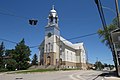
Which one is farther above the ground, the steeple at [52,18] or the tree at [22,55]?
the steeple at [52,18]

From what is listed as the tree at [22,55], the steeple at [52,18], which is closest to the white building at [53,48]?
the steeple at [52,18]

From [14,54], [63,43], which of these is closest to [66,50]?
[63,43]

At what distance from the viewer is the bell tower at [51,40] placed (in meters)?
62.7

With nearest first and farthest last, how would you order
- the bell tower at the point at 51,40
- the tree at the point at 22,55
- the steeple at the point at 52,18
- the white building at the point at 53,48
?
the tree at the point at 22,55 → the bell tower at the point at 51,40 → the white building at the point at 53,48 → the steeple at the point at 52,18

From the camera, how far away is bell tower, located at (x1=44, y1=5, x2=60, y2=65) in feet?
206

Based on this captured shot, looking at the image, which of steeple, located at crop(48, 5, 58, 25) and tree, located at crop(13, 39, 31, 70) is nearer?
tree, located at crop(13, 39, 31, 70)

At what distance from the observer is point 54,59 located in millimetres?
61594

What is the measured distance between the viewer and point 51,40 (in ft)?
212

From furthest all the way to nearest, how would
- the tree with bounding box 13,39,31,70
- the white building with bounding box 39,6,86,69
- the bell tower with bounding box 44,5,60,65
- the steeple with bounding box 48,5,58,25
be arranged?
1. the steeple with bounding box 48,5,58,25
2. the white building with bounding box 39,6,86,69
3. the bell tower with bounding box 44,5,60,65
4. the tree with bounding box 13,39,31,70

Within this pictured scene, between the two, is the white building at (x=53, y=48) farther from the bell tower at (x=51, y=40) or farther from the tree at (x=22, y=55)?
the tree at (x=22, y=55)

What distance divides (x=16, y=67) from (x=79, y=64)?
30049 mm

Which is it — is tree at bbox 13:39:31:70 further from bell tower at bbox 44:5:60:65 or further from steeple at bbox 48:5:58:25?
steeple at bbox 48:5:58:25

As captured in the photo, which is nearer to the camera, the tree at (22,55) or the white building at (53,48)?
the tree at (22,55)

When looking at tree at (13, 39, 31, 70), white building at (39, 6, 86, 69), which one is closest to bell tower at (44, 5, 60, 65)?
white building at (39, 6, 86, 69)
